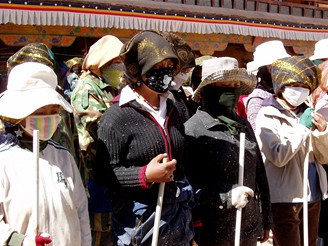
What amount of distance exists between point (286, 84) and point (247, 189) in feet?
3.30

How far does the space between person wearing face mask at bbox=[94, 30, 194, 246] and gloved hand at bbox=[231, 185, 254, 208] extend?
27cm

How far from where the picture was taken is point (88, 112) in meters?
3.34

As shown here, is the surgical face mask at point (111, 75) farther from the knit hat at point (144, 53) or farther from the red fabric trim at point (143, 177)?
the red fabric trim at point (143, 177)

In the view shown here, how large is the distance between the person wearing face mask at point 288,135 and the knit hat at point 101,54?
109 centimetres

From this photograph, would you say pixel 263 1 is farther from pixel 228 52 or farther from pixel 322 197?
pixel 322 197

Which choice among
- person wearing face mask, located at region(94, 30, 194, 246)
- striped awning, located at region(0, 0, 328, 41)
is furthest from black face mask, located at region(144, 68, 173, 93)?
striped awning, located at region(0, 0, 328, 41)

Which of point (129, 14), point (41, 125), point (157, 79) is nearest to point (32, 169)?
point (41, 125)

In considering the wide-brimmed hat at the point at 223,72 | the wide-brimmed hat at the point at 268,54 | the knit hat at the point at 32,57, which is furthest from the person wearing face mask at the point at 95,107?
the wide-brimmed hat at the point at 268,54

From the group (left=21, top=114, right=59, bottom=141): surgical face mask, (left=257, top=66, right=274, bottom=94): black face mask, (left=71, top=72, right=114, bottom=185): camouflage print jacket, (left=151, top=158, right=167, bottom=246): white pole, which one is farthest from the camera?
(left=257, top=66, right=274, bottom=94): black face mask

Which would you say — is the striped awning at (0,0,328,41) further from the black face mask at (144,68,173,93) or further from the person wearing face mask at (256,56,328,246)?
the black face mask at (144,68,173,93)

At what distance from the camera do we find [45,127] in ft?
7.95

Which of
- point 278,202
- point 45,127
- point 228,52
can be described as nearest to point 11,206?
point 45,127

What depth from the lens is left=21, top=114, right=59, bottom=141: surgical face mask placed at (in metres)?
2.40

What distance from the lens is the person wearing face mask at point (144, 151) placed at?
271cm
